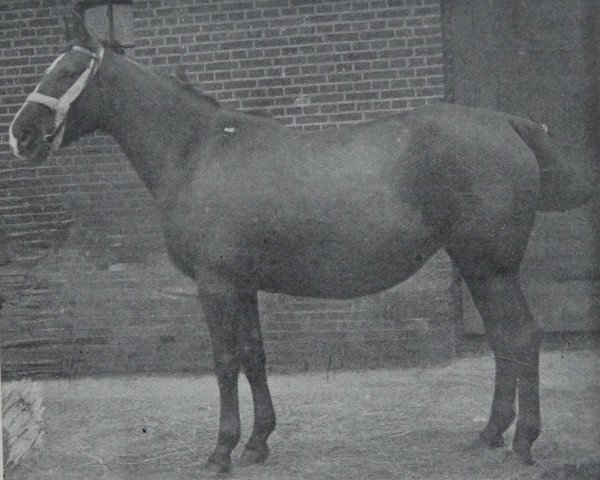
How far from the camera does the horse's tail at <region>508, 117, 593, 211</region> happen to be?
3.34 metres

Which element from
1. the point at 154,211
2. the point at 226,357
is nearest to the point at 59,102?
the point at 154,211

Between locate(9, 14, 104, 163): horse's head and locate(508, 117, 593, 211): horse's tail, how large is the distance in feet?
7.51

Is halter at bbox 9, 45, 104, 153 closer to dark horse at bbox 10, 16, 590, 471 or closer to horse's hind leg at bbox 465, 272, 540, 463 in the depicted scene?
dark horse at bbox 10, 16, 590, 471

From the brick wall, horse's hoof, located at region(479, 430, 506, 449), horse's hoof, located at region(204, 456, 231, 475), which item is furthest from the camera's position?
the brick wall

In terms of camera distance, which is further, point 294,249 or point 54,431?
point 54,431

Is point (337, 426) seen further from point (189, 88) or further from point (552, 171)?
point (189, 88)

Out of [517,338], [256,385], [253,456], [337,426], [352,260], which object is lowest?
[337,426]

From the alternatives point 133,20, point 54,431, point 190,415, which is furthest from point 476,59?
point 54,431

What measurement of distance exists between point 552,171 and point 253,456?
2.26 meters

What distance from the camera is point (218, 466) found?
10.9ft

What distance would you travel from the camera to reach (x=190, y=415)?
13.1 feet

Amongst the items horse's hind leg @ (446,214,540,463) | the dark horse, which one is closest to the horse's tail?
the dark horse

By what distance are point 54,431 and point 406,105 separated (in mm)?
3206

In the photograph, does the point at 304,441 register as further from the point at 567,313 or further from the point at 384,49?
the point at 384,49
